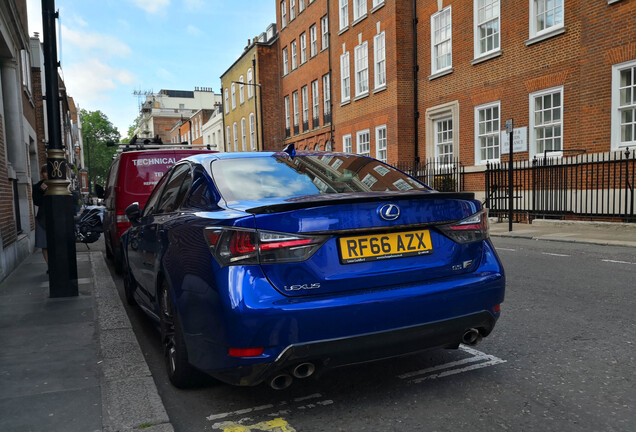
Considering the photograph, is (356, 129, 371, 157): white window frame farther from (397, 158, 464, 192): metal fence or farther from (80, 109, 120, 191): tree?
(80, 109, 120, 191): tree

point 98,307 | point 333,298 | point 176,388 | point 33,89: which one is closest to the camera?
point 333,298

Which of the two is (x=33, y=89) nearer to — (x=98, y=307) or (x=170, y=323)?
(x=98, y=307)

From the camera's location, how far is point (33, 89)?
19438 millimetres

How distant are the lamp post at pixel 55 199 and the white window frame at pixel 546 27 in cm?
1353

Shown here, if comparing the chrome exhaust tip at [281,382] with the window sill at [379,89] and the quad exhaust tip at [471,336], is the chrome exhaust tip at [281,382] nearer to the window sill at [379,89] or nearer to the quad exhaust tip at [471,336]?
the quad exhaust tip at [471,336]

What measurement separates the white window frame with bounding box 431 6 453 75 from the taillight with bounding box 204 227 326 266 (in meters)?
18.2

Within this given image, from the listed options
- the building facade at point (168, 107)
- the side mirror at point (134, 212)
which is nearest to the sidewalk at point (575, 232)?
the side mirror at point (134, 212)

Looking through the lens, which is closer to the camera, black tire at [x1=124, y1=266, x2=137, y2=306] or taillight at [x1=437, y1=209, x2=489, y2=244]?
taillight at [x1=437, y1=209, x2=489, y2=244]

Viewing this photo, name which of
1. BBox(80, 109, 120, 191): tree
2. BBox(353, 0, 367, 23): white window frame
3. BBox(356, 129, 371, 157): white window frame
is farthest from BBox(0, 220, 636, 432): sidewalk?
BBox(80, 109, 120, 191): tree

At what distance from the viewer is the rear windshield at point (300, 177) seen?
340 cm

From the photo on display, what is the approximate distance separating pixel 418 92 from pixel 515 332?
18.4m

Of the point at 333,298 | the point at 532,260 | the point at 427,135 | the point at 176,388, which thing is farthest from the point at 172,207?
the point at 427,135

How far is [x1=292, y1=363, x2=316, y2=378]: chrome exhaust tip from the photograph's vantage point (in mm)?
2699

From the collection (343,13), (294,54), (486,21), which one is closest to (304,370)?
(486,21)
